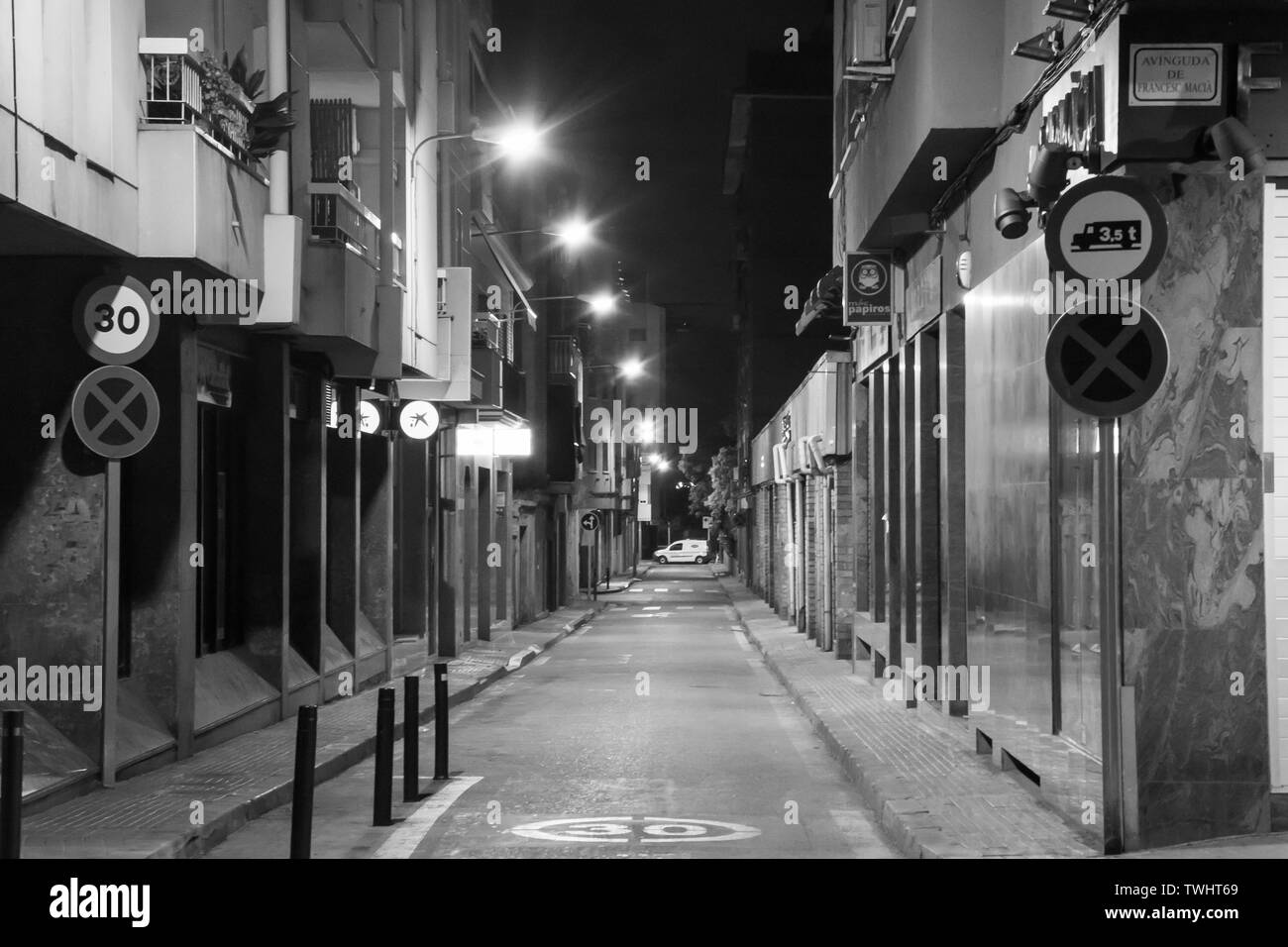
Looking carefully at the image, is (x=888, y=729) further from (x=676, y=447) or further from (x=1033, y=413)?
(x=676, y=447)

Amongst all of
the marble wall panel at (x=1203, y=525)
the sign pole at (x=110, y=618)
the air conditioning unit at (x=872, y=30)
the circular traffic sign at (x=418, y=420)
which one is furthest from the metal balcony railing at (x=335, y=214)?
the marble wall panel at (x=1203, y=525)

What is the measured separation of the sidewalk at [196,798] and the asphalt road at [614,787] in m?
0.19

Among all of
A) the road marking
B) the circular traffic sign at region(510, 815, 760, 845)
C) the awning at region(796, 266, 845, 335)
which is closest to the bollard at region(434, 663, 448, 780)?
the road marking

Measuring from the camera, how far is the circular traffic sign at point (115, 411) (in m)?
10.4

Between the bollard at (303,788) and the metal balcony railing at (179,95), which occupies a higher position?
the metal balcony railing at (179,95)

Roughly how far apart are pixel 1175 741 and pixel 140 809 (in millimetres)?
6478

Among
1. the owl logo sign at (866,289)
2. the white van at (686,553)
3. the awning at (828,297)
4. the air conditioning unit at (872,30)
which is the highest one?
the air conditioning unit at (872,30)

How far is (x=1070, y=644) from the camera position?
10.7 m

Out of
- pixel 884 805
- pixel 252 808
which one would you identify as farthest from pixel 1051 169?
pixel 252 808

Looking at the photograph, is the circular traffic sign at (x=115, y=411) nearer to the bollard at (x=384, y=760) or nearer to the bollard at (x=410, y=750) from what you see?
the bollard at (x=384, y=760)

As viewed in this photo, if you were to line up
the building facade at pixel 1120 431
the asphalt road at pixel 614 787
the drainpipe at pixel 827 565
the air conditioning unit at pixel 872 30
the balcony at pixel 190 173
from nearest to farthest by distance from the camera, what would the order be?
the building facade at pixel 1120 431 < the asphalt road at pixel 614 787 < the balcony at pixel 190 173 < the air conditioning unit at pixel 872 30 < the drainpipe at pixel 827 565

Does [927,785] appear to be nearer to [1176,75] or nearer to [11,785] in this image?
[1176,75]
